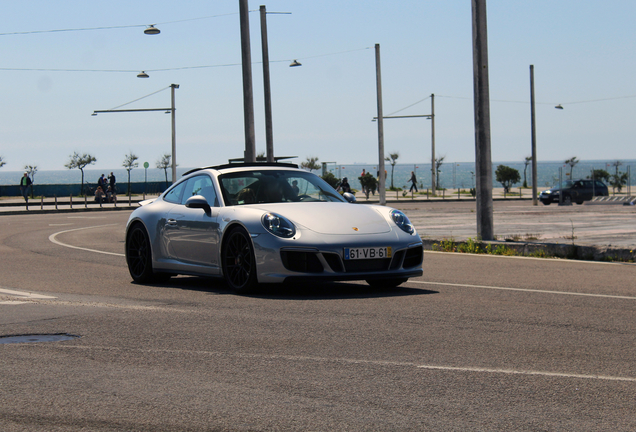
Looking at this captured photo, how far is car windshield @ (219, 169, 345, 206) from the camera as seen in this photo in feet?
30.1

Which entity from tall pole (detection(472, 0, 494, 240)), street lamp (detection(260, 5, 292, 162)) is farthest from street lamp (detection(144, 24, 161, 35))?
tall pole (detection(472, 0, 494, 240))

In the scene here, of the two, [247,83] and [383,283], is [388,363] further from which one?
[247,83]

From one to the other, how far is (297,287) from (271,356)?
3881 millimetres

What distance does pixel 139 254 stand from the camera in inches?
398

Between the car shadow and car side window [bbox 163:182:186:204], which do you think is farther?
car side window [bbox 163:182:186:204]

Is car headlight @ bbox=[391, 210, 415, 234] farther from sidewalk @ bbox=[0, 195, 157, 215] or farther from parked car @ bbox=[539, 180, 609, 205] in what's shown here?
parked car @ bbox=[539, 180, 609, 205]

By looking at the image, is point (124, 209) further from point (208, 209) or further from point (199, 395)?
point (199, 395)

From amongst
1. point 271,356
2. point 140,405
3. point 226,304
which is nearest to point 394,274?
point 226,304

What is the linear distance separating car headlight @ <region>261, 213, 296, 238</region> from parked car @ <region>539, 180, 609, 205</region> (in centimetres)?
3521

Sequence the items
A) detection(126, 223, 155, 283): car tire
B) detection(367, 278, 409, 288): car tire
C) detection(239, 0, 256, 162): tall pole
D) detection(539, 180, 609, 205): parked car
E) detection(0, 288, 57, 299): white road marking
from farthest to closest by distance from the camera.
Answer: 1. detection(539, 180, 609, 205): parked car
2. detection(239, 0, 256, 162): tall pole
3. detection(126, 223, 155, 283): car tire
4. detection(367, 278, 409, 288): car tire
5. detection(0, 288, 57, 299): white road marking

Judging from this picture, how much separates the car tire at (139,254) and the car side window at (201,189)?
76 centimetres

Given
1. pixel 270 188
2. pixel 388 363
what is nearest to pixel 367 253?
pixel 270 188

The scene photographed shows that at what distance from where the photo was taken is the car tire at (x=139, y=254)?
9938mm

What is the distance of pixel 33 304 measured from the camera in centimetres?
793
